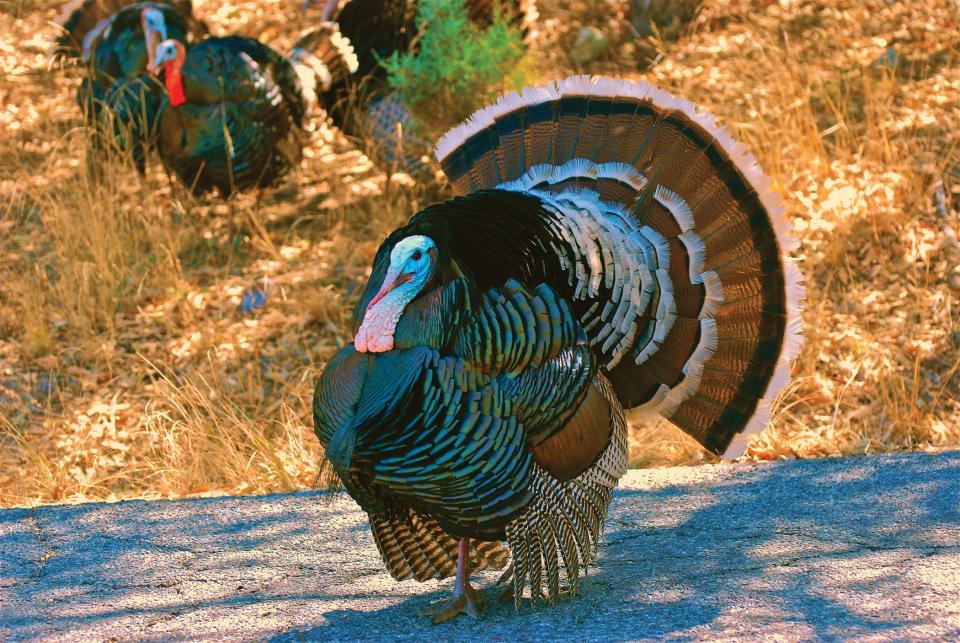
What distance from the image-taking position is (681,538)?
431cm

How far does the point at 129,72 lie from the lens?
8.05 meters

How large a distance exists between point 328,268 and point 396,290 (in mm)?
4475

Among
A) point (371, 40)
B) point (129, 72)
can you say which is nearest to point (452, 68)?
point (371, 40)

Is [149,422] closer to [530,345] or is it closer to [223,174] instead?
[223,174]

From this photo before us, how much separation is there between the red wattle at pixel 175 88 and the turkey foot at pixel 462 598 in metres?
4.55

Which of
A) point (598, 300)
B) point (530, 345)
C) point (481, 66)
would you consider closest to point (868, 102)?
point (481, 66)

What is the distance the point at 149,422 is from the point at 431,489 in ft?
10.6

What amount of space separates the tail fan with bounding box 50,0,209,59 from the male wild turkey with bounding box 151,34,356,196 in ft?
4.19

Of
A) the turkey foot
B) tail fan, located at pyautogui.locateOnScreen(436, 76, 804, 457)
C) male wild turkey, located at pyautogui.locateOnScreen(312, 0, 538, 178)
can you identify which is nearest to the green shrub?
male wild turkey, located at pyautogui.locateOnScreen(312, 0, 538, 178)

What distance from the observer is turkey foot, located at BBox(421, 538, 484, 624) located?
3711 mm

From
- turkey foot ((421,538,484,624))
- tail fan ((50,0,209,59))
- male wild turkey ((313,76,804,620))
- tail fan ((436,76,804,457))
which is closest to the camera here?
male wild turkey ((313,76,804,620))

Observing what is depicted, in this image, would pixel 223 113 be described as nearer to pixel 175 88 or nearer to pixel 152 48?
pixel 175 88

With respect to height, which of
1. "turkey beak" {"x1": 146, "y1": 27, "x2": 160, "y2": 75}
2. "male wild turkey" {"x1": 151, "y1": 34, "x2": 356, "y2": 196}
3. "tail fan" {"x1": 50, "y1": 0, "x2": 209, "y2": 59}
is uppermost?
"tail fan" {"x1": 50, "y1": 0, "x2": 209, "y2": 59}

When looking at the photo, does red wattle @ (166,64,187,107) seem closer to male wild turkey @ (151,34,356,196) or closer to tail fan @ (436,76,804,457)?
male wild turkey @ (151,34,356,196)
